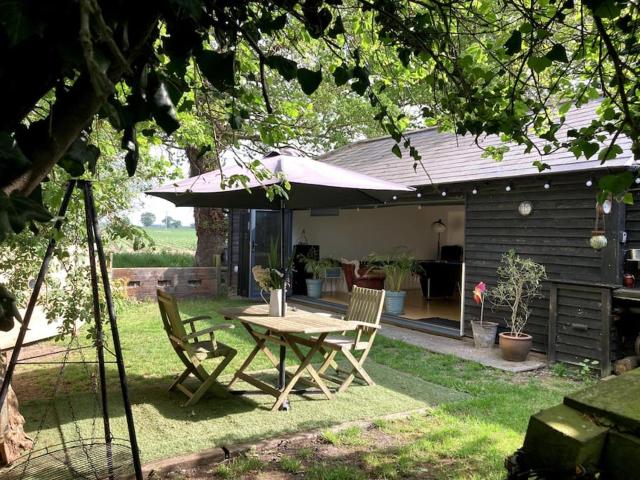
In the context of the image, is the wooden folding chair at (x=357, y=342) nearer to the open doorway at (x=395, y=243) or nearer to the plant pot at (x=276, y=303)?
the plant pot at (x=276, y=303)

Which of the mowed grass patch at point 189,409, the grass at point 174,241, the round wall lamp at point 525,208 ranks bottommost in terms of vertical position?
the mowed grass patch at point 189,409

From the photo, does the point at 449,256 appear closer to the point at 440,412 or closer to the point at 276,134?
the point at 440,412

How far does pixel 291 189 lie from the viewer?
18.1 ft

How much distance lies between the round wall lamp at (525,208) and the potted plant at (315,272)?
5.78m

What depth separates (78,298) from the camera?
14.1ft

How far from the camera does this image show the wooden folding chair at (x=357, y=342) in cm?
501

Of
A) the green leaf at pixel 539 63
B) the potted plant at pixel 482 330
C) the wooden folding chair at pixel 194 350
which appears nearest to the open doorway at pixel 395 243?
the potted plant at pixel 482 330

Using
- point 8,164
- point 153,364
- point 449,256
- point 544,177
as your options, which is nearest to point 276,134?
point 8,164

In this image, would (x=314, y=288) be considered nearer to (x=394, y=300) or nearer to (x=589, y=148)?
(x=394, y=300)

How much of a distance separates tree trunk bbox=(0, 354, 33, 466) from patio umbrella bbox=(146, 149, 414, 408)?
2.03 meters

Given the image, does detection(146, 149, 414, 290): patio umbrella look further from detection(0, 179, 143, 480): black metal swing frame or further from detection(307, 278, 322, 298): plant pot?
detection(307, 278, 322, 298): plant pot

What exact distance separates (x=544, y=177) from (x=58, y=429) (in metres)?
6.41

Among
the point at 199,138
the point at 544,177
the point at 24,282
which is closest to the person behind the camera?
the point at 24,282

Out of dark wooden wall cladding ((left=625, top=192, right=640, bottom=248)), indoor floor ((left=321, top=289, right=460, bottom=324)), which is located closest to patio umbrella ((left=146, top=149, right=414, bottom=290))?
dark wooden wall cladding ((left=625, top=192, right=640, bottom=248))
